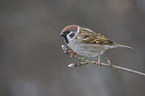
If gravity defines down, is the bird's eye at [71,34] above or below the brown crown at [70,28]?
below

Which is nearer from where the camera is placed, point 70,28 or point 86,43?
point 70,28

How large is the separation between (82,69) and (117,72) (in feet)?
2.64

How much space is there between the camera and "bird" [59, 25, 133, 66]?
1684 millimetres

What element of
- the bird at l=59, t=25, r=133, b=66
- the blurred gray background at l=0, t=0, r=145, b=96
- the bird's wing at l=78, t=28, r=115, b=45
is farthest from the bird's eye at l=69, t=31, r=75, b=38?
the blurred gray background at l=0, t=0, r=145, b=96

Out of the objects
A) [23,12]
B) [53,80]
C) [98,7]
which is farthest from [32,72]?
[98,7]

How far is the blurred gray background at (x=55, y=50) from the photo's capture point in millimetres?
3658

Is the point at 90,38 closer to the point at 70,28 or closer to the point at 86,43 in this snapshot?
the point at 86,43

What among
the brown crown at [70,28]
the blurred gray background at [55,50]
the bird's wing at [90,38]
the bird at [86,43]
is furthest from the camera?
the blurred gray background at [55,50]

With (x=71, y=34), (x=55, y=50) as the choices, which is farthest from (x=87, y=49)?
(x=55, y=50)

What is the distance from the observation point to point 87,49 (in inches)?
70.0

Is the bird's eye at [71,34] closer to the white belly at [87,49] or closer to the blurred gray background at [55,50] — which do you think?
the white belly at [87,49]

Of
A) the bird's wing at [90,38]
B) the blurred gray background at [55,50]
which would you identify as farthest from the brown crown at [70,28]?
the blurred gray background at [55,50]

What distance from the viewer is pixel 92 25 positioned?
13.1 ft

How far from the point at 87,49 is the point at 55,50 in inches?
80.7
